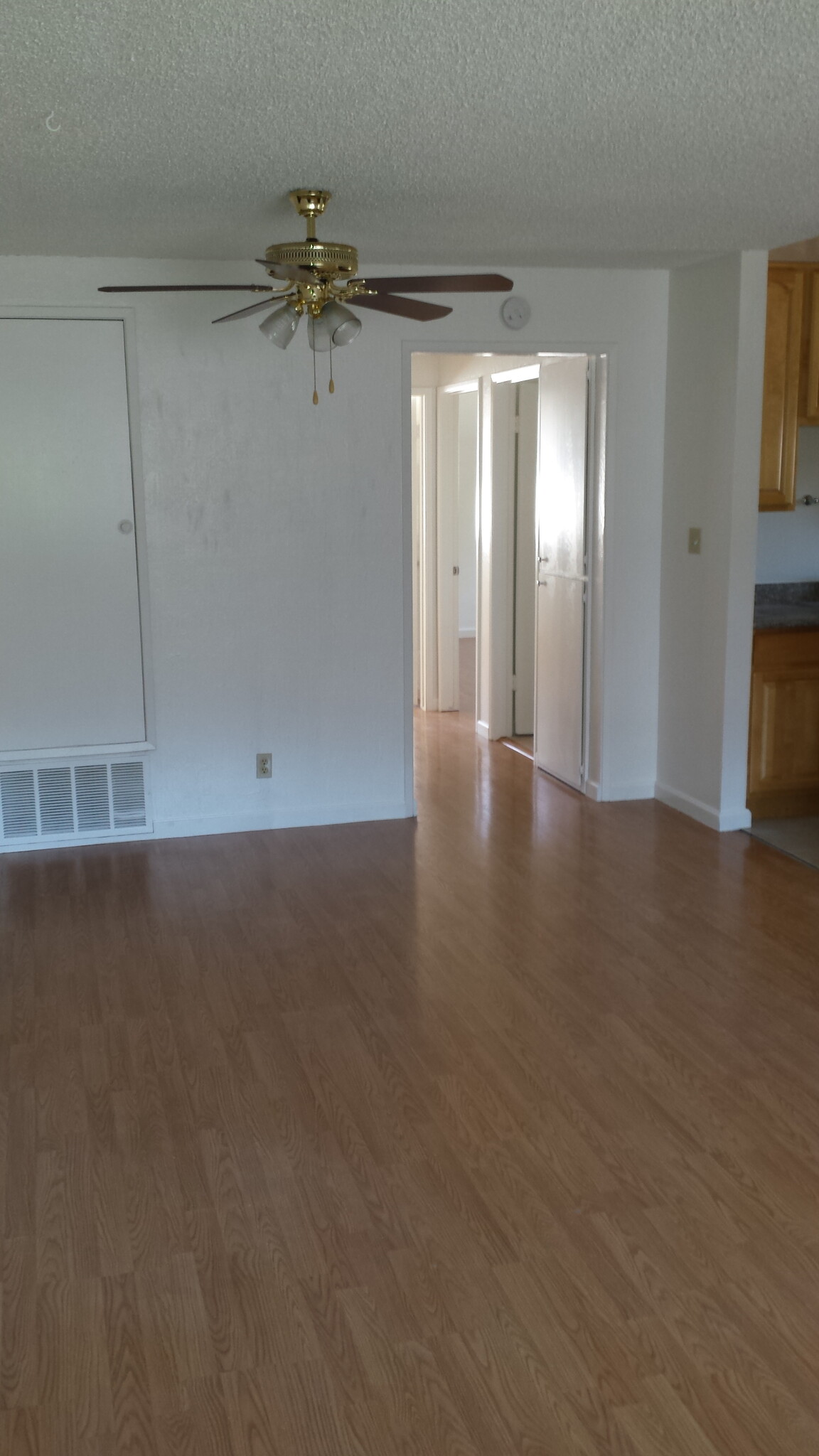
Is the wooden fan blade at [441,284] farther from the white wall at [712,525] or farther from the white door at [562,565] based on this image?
the white door at [562,565]

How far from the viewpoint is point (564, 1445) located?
6.48 feet

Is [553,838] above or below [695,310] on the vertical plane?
below

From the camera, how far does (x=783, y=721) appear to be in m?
5.40

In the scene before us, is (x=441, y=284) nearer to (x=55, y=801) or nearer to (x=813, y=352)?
(x=813, y=352)

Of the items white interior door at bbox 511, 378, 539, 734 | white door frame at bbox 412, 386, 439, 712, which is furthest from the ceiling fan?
white door frame at bbox 412, 386, 439, 712

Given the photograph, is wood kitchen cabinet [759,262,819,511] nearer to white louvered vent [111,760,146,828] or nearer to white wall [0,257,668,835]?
white wall [0,257,668,835]

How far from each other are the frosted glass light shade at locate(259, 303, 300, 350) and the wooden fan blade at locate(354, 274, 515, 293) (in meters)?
0.32

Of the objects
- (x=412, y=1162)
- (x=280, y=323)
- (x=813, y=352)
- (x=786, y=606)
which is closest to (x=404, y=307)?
(x=280, y=323)

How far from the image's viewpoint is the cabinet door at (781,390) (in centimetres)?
513

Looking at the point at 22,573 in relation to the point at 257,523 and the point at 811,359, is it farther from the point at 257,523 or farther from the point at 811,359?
the point at 811,359

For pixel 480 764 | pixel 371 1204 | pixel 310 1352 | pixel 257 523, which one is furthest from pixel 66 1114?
pixel 480 764

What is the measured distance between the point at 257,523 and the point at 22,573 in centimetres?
101

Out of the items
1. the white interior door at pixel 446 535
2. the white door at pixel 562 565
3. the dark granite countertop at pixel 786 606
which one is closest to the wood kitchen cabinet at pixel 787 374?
the dark granite countertop at pixel 786 606

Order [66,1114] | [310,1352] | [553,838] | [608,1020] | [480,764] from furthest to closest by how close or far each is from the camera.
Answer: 1. [480,764]
2. [553,838]
3. [608,1020]
4. [66,1114]
5. [310,1352]
